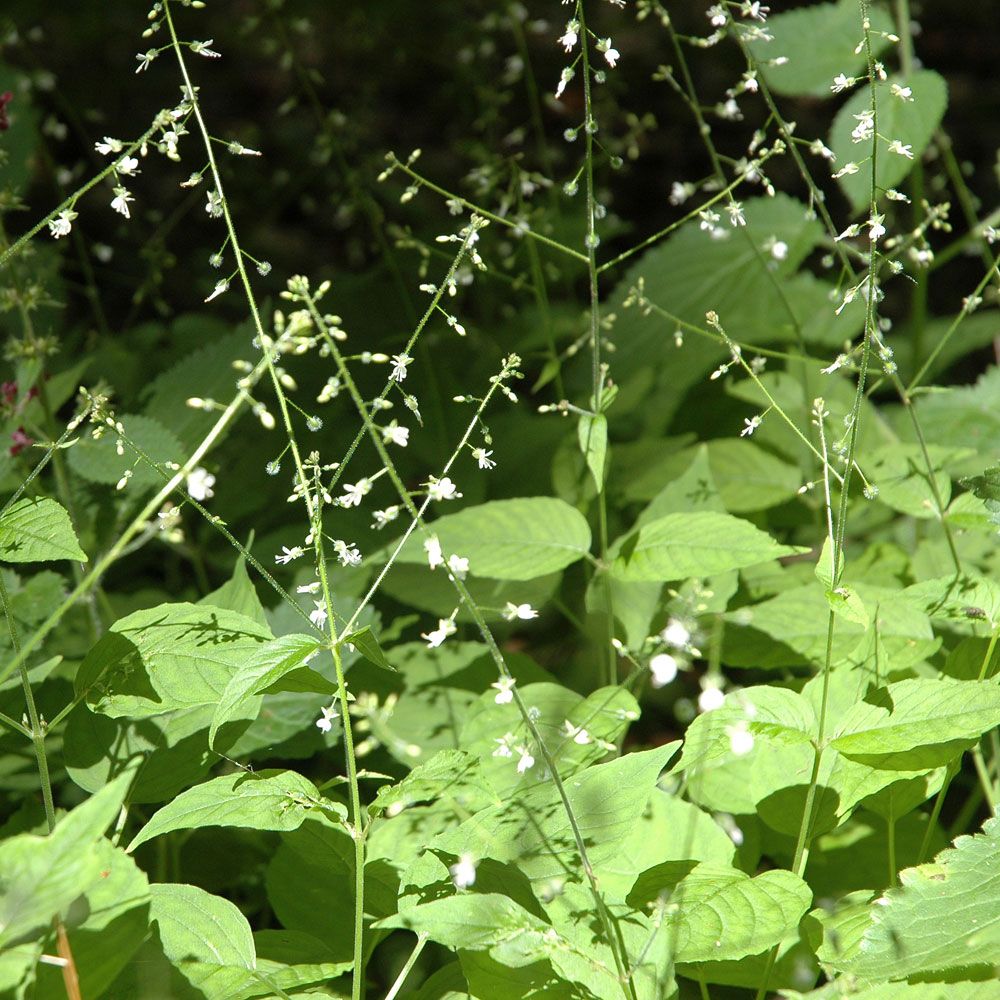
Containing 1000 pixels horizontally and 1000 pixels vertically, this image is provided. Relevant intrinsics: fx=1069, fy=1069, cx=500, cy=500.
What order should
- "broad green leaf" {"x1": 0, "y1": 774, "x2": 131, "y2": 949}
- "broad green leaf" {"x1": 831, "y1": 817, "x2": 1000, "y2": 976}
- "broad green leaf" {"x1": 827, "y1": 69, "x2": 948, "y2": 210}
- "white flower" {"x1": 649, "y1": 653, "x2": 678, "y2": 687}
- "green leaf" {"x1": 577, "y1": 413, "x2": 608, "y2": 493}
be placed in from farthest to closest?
"broad green leaf" {"x1": 827, "y1": 69, "x2": 948, "y2": 210} → "green leaf" {"x1": 577, "y1": 413, "x2": 608, "y2": 493} → "broad green leaf" {"x1": 831, "y1": 817, "x2": 1000, "y2": 976} → "white flower" {"x1": 649, "y1": 653, "x2": 678, "y2": 687} → "broad green leaf" {"x1": 0, "y1": 774, "x2": 131, "y2": 949}

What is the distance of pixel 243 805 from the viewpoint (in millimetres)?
1310

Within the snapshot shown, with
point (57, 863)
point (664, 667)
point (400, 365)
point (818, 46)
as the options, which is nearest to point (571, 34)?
point (400, 365)

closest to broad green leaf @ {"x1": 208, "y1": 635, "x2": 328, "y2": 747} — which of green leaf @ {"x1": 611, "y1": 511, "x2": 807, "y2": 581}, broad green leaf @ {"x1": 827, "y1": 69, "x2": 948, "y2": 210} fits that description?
green leaf @ {"x1": 611, "y1": 511, "x2": 807, "y2": 581}

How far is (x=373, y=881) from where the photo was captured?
1521mm

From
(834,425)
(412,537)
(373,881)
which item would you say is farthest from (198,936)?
(834,425)

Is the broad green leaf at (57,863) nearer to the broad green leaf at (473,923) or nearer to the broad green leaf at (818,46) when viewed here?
the broad green leaf at (473,923)

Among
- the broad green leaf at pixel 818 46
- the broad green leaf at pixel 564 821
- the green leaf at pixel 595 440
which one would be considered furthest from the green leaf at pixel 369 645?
the broad green leaf at pixel 818 46

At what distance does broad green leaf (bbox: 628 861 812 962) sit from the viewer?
1.27 meters

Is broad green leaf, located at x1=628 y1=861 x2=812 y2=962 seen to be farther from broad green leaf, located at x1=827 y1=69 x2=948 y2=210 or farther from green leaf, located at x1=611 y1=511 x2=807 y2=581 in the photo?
broad green leaf, located at x1=827 y1=69 x2=948 y2=210

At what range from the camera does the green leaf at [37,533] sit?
4.64 feet

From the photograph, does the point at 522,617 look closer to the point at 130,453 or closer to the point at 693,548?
the point at 693,548

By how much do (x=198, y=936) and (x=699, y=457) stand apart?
1.21 meters

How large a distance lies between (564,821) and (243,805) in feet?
1.33

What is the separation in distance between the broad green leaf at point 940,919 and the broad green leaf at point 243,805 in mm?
677
